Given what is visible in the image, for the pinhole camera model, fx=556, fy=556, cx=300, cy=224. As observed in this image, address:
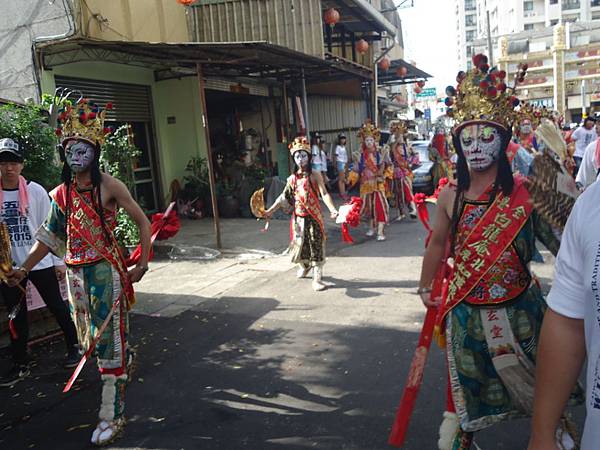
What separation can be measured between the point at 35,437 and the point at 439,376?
2766 millimetres

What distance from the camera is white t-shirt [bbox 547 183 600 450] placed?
133cm

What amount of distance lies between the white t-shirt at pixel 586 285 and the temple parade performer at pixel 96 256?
109 inches

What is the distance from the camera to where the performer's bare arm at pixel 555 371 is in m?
1.44

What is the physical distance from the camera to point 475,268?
8.72ft

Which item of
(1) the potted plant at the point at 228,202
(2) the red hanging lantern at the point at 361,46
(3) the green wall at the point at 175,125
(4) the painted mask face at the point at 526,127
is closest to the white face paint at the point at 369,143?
(4) the painted mask face at the point at 526,127

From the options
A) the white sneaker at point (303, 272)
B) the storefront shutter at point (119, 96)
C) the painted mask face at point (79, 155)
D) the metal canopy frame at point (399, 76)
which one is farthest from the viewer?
the metal canopy frame at point (399, 76)

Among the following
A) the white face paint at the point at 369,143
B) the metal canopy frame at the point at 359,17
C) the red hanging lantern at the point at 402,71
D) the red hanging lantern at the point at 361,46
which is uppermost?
the metal canopy frame at the point at 359,17

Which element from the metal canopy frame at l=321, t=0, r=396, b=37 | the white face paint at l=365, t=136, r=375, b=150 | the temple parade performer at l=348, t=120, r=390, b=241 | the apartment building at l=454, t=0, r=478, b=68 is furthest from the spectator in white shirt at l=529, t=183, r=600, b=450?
A: the apartment building at l=454, t=0, r=478, b=68

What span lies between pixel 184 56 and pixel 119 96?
2177 mm

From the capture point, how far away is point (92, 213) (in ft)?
11.6

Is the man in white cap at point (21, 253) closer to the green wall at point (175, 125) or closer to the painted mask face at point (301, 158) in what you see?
the painted mask face at point (301, 158)

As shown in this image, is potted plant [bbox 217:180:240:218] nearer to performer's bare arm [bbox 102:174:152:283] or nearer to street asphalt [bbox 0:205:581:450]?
street asphalt [bbox 0:205:581:450]

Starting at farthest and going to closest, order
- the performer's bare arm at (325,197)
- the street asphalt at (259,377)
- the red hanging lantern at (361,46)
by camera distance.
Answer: the red hanging lantern at (361,46) < the performer's bare arm at (325,197) < the street asphalt at (259,377)

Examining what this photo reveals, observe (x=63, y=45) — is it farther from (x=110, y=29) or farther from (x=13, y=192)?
(x=13, y=192)
